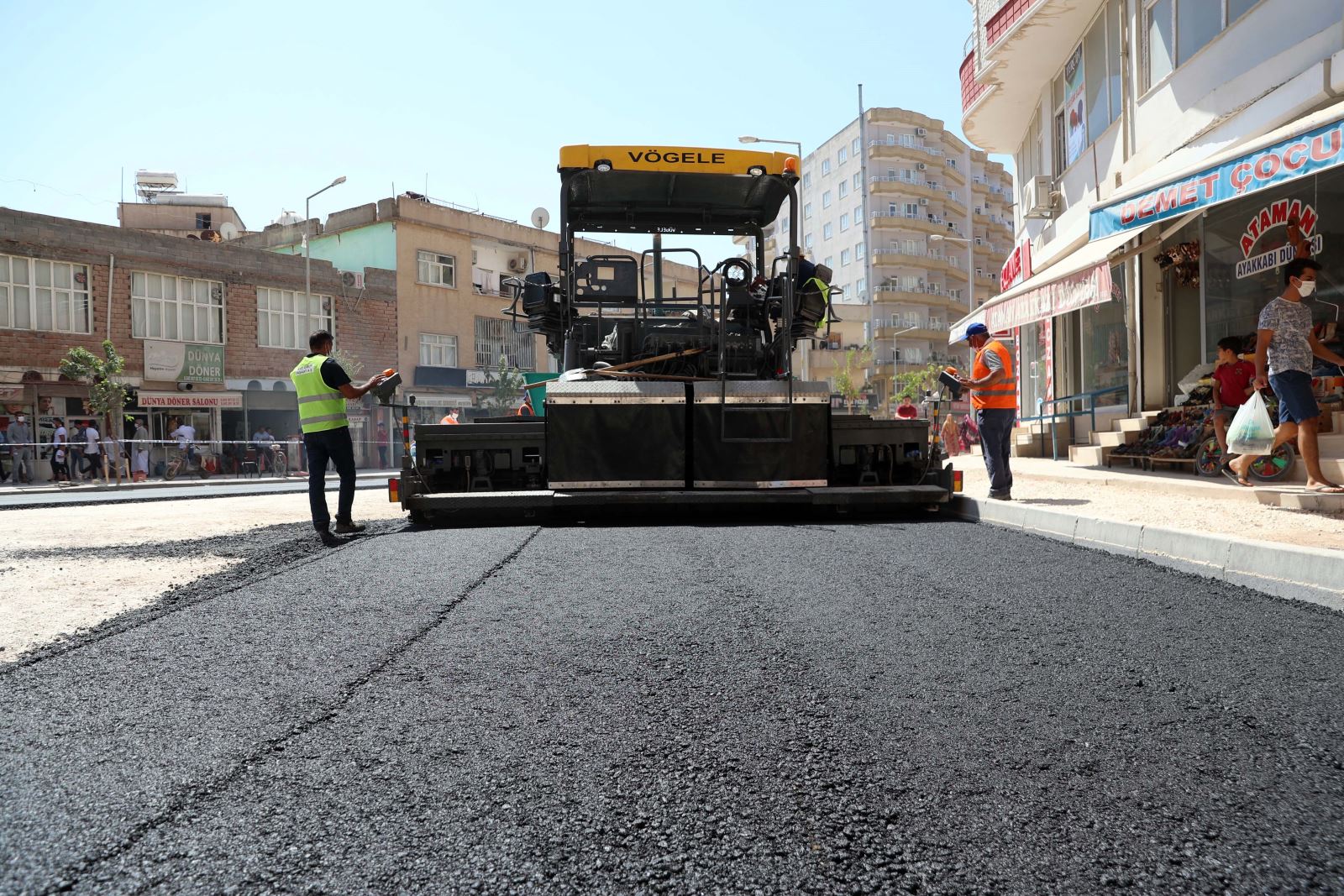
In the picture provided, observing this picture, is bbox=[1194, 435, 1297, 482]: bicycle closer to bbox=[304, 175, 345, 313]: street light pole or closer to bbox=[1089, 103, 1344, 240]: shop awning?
bbox=[1089, 103, 1344, 240]: shop awning

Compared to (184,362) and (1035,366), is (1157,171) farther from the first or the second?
(184,362)

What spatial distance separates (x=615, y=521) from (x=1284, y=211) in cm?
784

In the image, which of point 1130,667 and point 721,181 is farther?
point 721,181

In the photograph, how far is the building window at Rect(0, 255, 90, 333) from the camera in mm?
23453

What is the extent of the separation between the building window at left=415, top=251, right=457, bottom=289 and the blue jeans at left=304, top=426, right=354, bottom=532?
2863cm

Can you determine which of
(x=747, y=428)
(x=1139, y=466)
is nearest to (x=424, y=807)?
(x=747, y=428)

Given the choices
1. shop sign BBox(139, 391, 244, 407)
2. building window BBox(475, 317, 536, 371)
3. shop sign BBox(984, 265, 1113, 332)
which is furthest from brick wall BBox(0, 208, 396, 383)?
shop sign BBox(984, 265, 1113, 332)

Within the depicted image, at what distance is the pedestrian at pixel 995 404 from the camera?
8211 millimetres

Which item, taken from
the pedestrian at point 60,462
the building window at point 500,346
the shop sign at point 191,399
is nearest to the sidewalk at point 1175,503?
the pedestrian at point 60,462

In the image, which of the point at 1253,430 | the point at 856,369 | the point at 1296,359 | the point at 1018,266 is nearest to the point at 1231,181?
the point at 1296,359

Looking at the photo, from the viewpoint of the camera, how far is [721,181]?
7773 millimetres

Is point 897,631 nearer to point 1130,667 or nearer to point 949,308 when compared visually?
point 1130,667

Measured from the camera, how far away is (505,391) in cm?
3416

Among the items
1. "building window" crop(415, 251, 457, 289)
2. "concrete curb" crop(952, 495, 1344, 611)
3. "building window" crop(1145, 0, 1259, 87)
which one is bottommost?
"concrete curb" crop(952, 495, 1344, 611)
